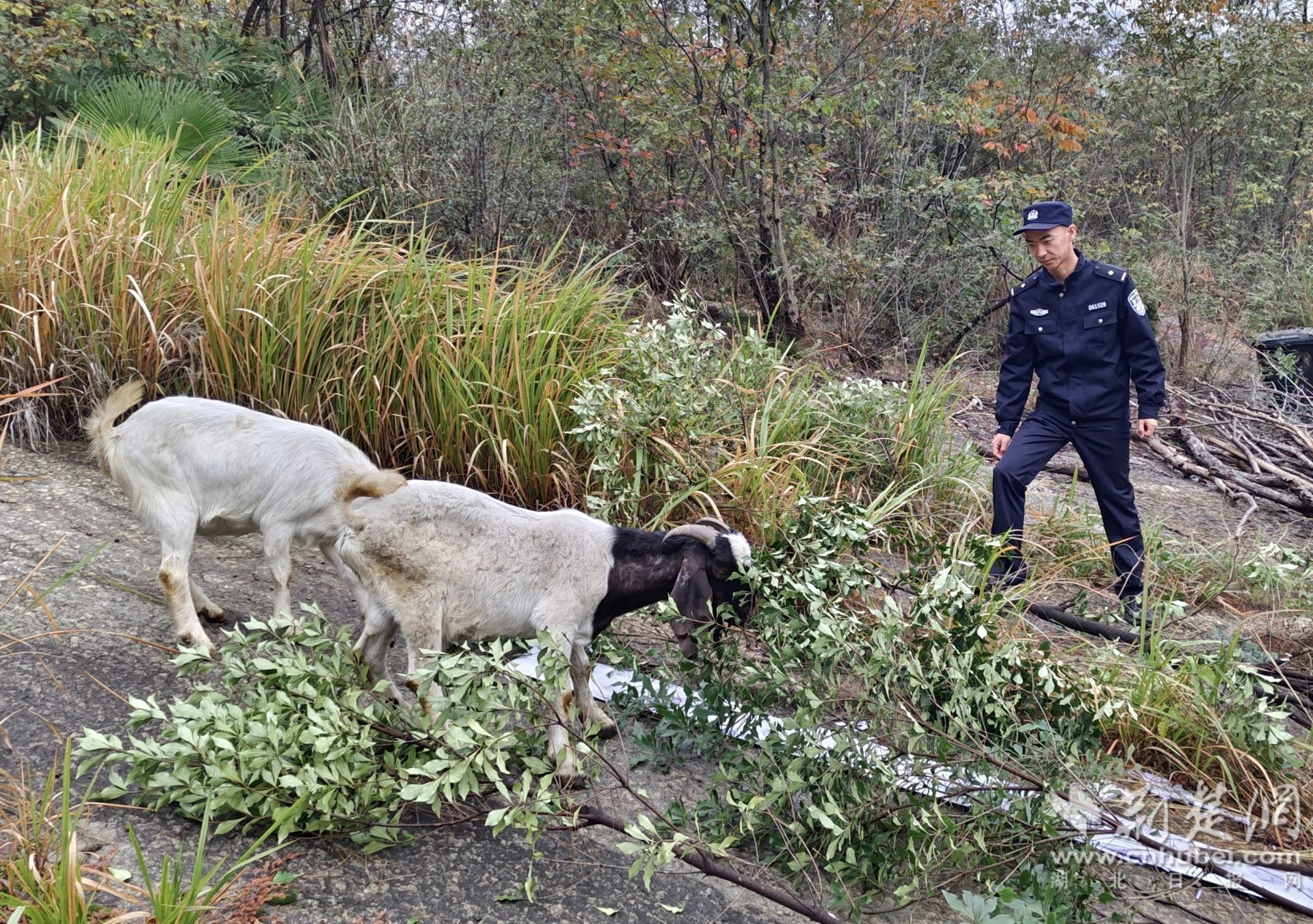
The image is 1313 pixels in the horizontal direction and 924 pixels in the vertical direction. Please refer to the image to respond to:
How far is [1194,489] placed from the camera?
859cm

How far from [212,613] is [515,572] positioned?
59.0 inches

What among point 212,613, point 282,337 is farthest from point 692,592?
point 282,337

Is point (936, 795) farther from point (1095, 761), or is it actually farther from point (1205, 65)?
point (1205, 65)

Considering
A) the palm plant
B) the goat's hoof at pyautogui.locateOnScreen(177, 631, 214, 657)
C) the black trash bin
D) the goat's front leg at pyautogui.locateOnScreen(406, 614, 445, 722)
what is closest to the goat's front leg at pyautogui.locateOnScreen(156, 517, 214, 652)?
the goat's hoof at pyautogui.locateOnScreen(177, 631, 214, 657)

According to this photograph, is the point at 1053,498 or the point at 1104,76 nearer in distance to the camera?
the point at 1053,498

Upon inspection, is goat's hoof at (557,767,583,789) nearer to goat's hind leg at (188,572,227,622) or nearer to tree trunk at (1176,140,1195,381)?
goat's hind leg at (188,572,227,622)

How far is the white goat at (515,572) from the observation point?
3482mm

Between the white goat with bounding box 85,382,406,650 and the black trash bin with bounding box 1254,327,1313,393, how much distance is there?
8994 mm

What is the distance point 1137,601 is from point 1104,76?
10126 mm

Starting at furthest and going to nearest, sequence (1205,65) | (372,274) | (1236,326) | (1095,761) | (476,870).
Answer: (1236,326)
(1205,65)
(372,274)
(1095,761)
(476,870)

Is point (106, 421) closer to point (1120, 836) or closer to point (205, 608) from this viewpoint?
point (205, 608)

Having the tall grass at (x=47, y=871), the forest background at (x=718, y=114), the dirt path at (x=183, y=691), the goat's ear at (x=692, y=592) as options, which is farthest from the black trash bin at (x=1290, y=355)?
the tall grass at (x=47, y=871)

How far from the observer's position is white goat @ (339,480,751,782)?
3482mm

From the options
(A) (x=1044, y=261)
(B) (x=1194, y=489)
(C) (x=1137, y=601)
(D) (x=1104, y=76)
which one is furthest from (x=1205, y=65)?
(C) (x=1137, y=601)
